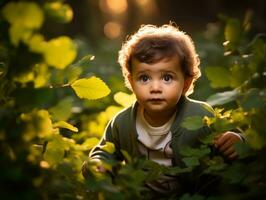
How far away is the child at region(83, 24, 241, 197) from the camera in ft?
10.2

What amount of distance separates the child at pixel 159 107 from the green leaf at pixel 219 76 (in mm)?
686

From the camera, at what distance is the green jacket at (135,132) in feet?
10.4

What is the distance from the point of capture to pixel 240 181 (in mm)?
2455

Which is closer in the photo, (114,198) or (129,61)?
(114,198)

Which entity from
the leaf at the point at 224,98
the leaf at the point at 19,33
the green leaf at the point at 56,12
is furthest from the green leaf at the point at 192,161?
the leaf at the point at 19,33

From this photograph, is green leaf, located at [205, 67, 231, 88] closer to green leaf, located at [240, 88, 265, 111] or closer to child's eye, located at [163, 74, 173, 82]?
green leaf, located at [240, 88, 265, 111]

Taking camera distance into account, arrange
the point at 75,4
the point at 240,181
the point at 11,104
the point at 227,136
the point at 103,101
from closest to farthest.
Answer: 1. the point at 11,104
2. the point at 240,181
3. the point at 227,136
4. the point at 103,101
5. the point at 75,4

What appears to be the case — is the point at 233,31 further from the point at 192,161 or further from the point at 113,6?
the point at 113,6

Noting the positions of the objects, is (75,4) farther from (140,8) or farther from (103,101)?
(140,8)

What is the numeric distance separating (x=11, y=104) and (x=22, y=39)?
347mm

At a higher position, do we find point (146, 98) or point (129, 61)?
point (129, 61)

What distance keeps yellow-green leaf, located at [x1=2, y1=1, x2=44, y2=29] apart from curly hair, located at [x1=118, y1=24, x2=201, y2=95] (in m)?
1.20

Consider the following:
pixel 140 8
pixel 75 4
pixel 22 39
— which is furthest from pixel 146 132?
pixel 140 8

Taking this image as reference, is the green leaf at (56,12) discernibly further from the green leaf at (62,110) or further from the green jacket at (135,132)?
the green jacket at (135,132)
